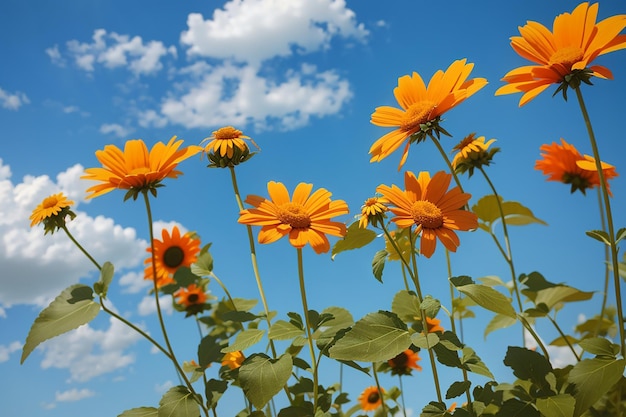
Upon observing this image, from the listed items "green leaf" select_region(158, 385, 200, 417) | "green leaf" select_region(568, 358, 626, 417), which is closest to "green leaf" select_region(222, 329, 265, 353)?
"green leaf" select_region(158, 385, 200, 417)

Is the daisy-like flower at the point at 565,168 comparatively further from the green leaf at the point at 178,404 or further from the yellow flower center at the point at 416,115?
the green leaf at the point at 178,404

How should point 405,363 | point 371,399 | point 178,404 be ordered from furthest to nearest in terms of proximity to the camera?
point 371,399
point 405,363
point 178,404

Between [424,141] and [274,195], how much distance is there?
1.37 feet

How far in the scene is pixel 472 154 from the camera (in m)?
2.02

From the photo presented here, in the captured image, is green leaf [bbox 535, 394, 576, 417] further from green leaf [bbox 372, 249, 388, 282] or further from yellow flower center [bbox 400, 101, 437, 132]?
yellow flower center [bbox 400, 101, 437, 132]

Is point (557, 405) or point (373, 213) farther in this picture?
point (373, 213)

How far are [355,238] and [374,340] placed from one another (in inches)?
12.9

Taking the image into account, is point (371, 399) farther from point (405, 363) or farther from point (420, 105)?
point (420, 105)

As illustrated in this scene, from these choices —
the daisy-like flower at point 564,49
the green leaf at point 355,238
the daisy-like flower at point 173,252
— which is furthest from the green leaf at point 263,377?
the daisy-like flower at point 173,252

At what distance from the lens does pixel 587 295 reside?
7.62 feet

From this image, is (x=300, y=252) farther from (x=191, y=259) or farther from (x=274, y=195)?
(x=191, y=259)

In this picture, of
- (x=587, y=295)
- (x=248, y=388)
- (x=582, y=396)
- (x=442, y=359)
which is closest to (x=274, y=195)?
(x=248, y=388)

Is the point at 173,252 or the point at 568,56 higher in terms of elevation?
the point at 173,252

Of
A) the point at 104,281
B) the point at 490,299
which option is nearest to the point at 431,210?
the point at 490,299
